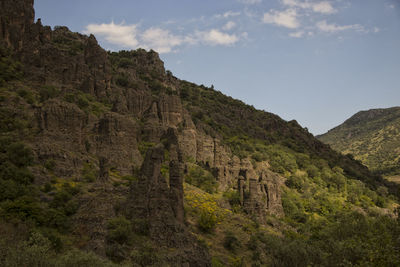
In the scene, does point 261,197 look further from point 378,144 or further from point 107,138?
point 378,144

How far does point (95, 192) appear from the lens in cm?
2966

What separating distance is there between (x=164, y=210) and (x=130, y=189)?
3535mm

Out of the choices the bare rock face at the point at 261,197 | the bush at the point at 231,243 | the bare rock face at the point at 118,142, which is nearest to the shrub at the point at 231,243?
the bush at the point at 231,243

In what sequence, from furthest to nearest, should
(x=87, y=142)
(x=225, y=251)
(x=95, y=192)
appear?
1. (x=87, y=142)
2. (x=225, y=251)
3. (x=95, y=192)

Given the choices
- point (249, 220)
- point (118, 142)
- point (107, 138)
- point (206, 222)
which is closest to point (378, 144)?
point (249, 220)

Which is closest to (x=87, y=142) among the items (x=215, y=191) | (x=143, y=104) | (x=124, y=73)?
(x=215, y=191)

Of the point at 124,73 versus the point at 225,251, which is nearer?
the point at 225,251

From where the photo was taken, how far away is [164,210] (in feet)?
94.8

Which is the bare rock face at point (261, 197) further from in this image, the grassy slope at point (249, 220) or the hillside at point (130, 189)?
the grassy slope at point (249, 220)

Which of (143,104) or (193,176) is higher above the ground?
(143,104)

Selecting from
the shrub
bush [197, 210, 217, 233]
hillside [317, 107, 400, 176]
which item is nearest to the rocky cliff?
bush [197, 210, 217, 233]

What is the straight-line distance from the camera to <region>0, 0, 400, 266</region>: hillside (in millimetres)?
25062

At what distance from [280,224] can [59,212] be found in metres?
31.2

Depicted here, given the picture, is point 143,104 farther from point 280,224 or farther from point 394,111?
point 394,111
